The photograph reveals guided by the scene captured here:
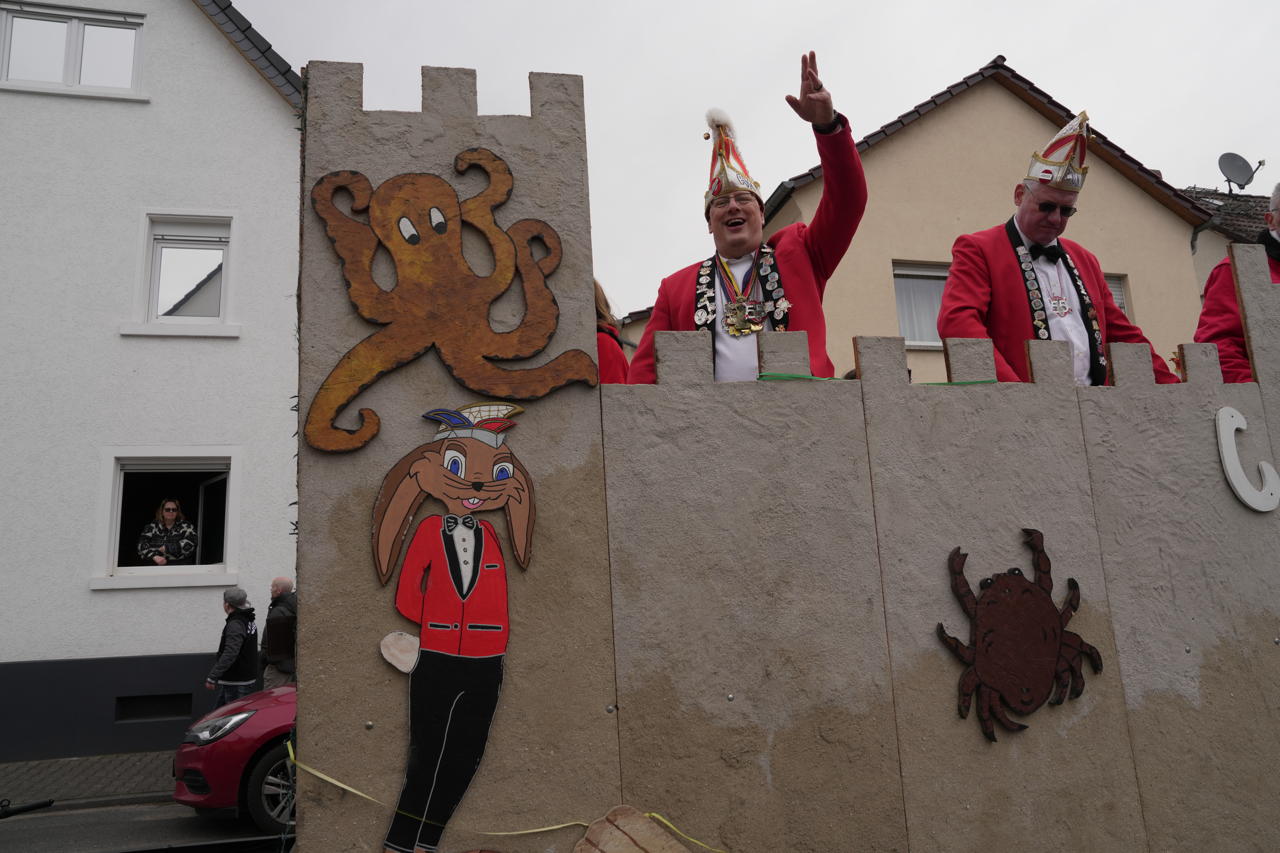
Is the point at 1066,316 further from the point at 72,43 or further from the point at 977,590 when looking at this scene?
the point at 72,43

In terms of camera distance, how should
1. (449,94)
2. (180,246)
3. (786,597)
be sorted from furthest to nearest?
(180,246), (449,94), (786,597)

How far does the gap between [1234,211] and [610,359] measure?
14.7 m

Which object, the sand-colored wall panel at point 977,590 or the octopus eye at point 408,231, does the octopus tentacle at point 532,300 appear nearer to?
the octopus eye at point 408,231

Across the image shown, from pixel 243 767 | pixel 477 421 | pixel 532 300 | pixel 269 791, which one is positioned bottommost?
pixel 269 791

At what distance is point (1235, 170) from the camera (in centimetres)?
1585

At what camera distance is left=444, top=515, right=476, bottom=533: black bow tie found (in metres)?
2.82

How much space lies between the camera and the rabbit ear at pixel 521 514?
2.85 metres

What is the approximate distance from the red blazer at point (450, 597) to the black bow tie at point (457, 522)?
0.02 metres

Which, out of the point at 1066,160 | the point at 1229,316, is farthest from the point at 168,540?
the point at 1229,316

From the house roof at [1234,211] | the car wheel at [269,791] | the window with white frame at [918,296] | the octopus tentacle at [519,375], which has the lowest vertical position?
the car wheel at [269,791]

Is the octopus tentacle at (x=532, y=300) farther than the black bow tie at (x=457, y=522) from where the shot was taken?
Yes

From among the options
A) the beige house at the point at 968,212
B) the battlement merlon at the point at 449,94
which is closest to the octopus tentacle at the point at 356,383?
the battlement merlon at the point at 449,94

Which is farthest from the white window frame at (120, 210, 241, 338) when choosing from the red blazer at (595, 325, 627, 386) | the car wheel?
the red blazer at (595, 325, 627, 386)

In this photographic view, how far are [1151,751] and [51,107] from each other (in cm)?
1138
